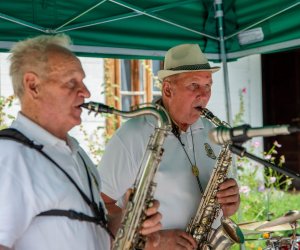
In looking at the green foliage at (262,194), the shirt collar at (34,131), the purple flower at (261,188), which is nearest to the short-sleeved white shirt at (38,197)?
the shirt collar at (34,131)

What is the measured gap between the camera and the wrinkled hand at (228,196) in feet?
9.90

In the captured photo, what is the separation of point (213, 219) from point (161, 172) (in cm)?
46

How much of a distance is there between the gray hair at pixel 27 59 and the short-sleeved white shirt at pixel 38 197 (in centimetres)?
14

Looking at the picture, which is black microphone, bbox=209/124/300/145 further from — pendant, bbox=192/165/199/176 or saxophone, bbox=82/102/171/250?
pendant, bbox=192/165/199/176

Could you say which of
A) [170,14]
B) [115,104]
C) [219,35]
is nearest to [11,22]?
[170,14]

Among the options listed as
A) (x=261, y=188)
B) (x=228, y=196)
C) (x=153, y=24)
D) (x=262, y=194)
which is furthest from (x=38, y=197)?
(x=262, y=194)

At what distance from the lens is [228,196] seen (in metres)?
3.03

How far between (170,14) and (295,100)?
16.2 feet

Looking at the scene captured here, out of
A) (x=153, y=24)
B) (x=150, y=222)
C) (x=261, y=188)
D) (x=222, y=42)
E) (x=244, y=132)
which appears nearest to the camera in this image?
(x=244, y=132)

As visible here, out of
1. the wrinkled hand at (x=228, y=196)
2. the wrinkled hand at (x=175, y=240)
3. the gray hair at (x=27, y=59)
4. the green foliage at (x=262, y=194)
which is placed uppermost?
the gray hair at (x=27, y=59)

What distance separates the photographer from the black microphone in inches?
64.1

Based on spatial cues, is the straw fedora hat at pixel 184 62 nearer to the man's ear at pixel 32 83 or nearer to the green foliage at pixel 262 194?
the man's ear at pixel 32 83

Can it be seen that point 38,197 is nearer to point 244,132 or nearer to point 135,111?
point 135,111

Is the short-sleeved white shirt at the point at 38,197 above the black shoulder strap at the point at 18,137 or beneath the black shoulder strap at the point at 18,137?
beneath
